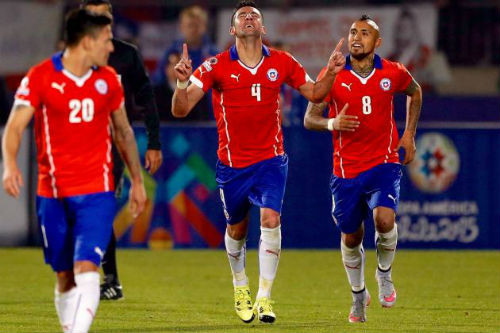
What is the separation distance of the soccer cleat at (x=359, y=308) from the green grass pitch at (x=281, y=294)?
0.09 m

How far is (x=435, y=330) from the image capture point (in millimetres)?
10648

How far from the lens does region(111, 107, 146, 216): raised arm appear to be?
8867mm

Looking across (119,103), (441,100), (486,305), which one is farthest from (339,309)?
(441,100)

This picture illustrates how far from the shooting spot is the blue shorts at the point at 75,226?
8734 millimetres

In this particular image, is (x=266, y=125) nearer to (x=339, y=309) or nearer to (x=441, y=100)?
(x=339, y=309)

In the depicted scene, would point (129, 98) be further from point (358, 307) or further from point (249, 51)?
point (358, 307)

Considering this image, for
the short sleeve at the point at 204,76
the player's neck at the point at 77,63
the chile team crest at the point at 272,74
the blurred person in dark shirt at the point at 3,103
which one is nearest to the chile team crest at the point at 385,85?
the chile team crest at the point at 272,74

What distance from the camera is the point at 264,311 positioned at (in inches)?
425

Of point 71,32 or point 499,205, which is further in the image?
point 499,205

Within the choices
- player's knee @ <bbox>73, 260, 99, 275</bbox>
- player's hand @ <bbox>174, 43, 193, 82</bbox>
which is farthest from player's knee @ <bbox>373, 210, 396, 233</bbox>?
player's knee @ <bbox>73, 260, 99, 275</bbox>

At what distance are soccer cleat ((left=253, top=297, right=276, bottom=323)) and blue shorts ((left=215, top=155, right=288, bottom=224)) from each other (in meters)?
0.71

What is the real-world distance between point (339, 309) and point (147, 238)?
620 centimetres

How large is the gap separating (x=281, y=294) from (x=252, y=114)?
9.13ft

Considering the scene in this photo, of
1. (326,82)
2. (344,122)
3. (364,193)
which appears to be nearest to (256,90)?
(326,82)
